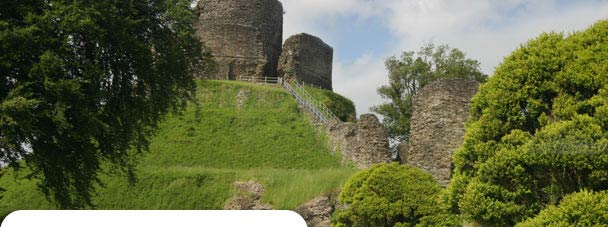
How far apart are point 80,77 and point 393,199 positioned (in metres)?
7.27

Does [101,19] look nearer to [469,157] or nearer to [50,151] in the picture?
[50,151]

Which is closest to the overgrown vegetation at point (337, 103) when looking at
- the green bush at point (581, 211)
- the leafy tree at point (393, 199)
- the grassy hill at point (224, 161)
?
the grassy hill at point (224, 161)

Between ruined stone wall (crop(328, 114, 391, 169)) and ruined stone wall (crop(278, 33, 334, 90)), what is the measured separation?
13078 mm

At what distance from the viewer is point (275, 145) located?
27875 millimetres

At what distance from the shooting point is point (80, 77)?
47.9ft

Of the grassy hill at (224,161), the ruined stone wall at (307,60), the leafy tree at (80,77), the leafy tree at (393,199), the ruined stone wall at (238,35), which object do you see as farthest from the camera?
the ruined stone wall at (238,35)

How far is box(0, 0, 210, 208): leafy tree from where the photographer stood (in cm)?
1346

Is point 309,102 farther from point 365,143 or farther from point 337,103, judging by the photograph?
point 365,143

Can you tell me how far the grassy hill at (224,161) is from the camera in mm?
21297

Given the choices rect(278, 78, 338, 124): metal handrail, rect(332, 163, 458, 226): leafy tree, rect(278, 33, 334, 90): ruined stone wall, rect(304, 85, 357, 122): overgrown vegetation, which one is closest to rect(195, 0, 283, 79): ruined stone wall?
rect(278, 33, 334, 90): ruined stone wall

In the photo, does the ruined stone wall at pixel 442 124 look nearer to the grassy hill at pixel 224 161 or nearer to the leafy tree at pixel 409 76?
the grassy hill at pixel 224 161

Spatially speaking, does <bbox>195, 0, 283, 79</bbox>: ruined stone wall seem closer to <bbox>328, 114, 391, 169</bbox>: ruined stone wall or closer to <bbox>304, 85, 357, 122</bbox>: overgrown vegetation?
<bbox>304, 85, 357, 122</bbox>: overgrown vegetation

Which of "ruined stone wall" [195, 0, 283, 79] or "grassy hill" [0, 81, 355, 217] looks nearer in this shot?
"grassy hill" [0, 81, 355, 217]

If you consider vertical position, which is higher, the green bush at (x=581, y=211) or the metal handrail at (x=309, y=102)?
the metal handrail at (x=309, y=102)
